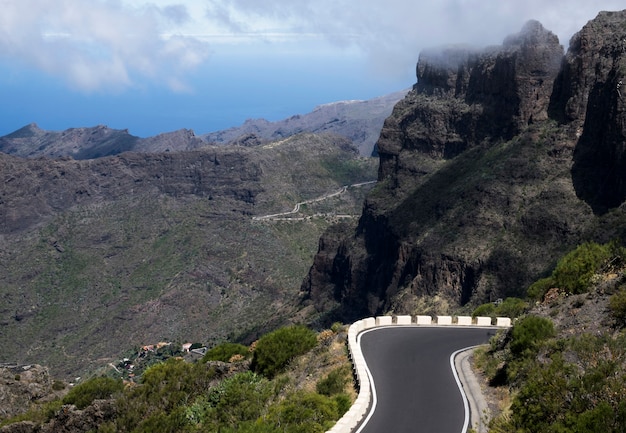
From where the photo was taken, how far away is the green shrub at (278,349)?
4353cm

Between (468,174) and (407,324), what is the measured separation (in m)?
73.6

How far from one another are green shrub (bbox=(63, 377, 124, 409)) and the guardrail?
14956 mm

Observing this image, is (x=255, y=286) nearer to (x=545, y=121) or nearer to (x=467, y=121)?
(x=467, y=121)

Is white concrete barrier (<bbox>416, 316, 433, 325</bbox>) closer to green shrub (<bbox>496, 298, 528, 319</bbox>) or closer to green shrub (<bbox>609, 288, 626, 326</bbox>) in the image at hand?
green shrub (<bbox>496, 298, 528, 319</bbox>)

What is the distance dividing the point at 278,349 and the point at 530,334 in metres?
15.3

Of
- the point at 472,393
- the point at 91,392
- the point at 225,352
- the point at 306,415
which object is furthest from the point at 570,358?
the point at 225,352

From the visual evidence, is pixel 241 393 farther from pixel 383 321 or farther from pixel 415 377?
pixel 383 321

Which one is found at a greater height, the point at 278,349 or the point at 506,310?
the point at 278,349

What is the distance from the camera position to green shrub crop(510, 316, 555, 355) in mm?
33344

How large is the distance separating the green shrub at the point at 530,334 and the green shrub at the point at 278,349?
13644 millimetres

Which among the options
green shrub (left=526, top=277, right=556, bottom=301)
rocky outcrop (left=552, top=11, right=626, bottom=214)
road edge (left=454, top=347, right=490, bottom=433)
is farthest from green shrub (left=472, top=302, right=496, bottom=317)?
rocky outcrop (left=552, top=11, right=626, bottom=214)

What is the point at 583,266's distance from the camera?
45000 mm

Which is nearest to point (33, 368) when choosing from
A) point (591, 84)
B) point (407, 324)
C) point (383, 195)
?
point (407, 324)

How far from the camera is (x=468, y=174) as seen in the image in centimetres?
12025
